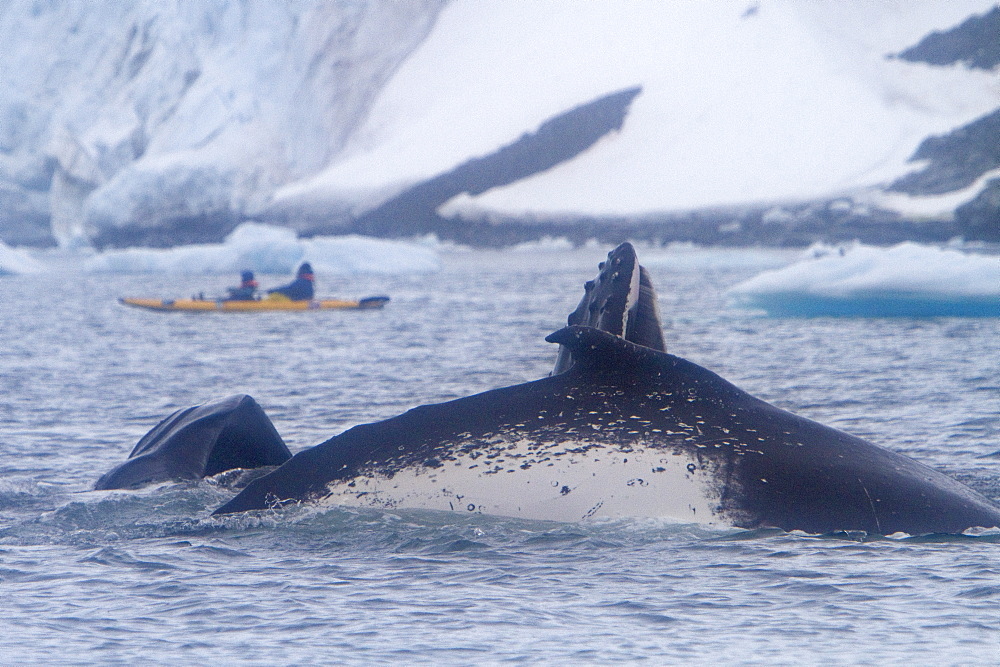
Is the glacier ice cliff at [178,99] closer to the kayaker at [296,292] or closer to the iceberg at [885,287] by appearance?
the kayaker at [296,292]

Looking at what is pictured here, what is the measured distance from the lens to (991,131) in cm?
8175

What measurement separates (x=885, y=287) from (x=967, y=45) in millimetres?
74744

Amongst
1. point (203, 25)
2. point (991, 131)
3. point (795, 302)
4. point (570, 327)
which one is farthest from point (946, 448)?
point (991, 131)

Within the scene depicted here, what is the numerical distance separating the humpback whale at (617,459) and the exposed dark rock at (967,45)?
9003 cm

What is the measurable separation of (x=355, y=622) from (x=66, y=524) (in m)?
2.47

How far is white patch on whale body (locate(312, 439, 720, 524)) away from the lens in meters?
5.47

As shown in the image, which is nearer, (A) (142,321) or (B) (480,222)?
(A) (142,321)

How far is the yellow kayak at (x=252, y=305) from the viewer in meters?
26.9

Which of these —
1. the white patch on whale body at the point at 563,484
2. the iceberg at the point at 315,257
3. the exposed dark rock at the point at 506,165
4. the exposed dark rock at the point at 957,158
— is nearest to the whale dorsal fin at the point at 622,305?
the white patch on whale body at the point at 563,484

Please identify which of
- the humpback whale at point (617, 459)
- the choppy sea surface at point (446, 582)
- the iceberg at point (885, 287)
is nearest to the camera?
the choppy sea surface at point (446, 582)

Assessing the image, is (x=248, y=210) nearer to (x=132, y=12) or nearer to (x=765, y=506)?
(x=132, y=12)

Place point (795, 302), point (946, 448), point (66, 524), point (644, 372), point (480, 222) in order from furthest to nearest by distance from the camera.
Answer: point (480, 222), point (795, 302), point (946, 448), point (66, 524), point (644, 372)

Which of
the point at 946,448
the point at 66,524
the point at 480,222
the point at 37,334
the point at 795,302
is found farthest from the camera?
the point at 480,222

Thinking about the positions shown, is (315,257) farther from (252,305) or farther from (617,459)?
(617,459)
